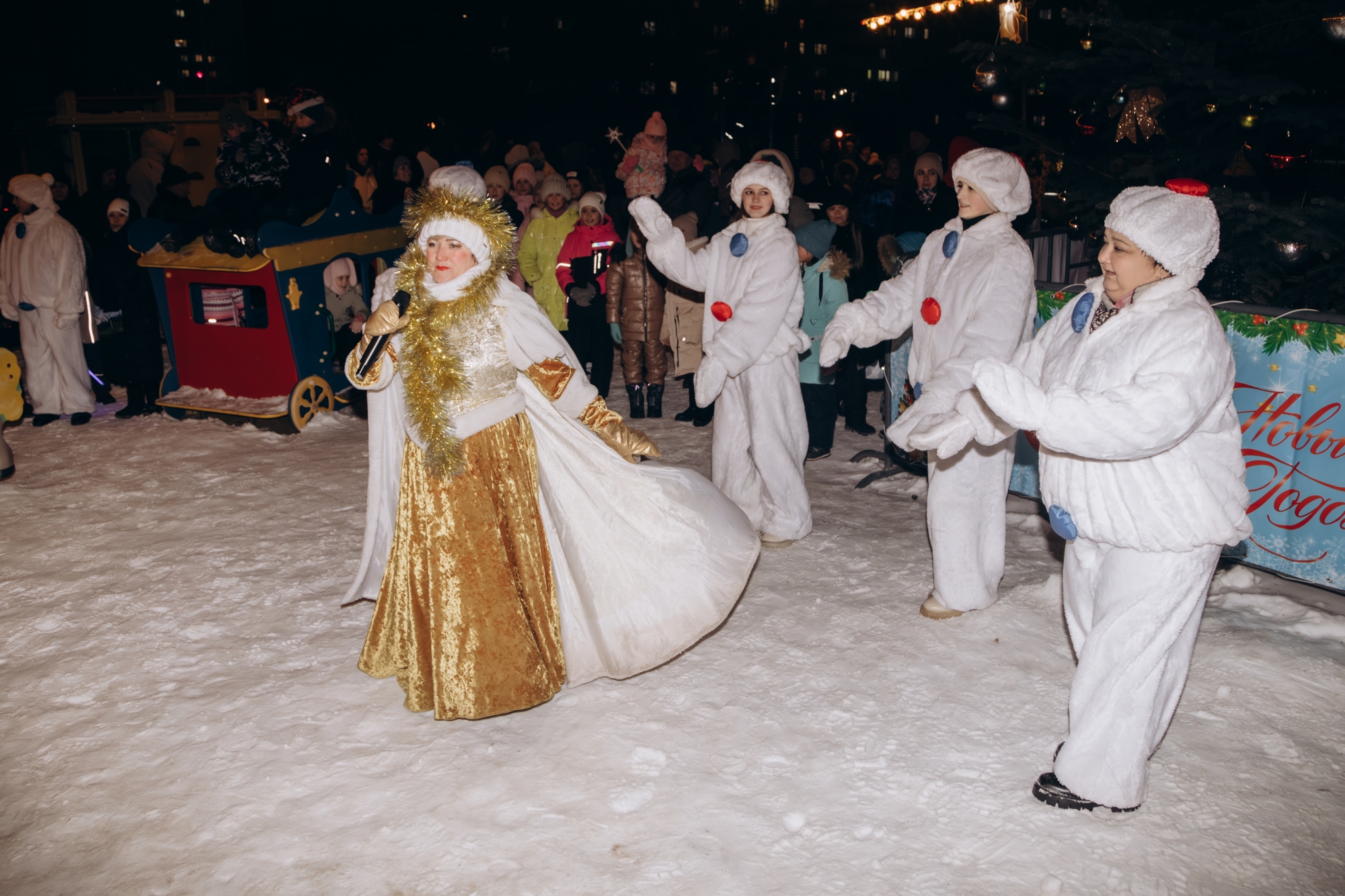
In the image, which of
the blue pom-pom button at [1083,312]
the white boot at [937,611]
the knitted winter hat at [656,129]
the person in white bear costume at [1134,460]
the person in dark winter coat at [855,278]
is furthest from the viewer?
the knitted winter hat at [656,129]

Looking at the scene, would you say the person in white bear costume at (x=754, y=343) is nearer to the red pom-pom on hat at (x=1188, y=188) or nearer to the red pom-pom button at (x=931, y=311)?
the red pom-pom button at (x=931, y=311)

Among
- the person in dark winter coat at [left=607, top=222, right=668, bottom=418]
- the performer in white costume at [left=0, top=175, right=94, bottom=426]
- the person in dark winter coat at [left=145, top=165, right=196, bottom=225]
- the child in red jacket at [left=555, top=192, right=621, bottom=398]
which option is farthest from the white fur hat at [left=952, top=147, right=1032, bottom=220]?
the performer in white costume at [left=0, top=175, right=94, bottom=426]

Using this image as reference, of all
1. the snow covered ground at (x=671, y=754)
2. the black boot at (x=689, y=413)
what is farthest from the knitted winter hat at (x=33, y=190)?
the black boot at (x=689, y=413)

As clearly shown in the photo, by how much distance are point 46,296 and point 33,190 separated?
89cm

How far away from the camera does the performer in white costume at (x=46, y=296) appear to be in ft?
27.2

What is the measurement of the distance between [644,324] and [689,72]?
1899cm

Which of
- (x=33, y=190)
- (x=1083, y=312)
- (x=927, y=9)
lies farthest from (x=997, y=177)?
(x=927, y=9)

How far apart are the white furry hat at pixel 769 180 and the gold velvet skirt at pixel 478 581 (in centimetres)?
223

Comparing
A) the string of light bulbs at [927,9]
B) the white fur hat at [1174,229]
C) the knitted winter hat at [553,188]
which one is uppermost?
the string of light bulbs at [927,9]

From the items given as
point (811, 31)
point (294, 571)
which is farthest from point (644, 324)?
point (811, 31)

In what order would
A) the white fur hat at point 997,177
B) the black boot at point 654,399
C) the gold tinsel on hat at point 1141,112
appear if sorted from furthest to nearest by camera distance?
the black boot at point 654,399 < the gold tinsel on hat at point 1141,112 < the white fur hat at point 997,177

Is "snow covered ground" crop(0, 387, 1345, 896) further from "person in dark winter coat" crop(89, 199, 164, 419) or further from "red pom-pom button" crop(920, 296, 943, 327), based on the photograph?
"person in dark winter coat" crop(89, 199, 164, 419)

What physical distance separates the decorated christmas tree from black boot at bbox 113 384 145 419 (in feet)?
24.7

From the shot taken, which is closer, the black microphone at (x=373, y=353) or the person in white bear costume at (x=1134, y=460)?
the person in white bear costume at (x=1134, y=460)
